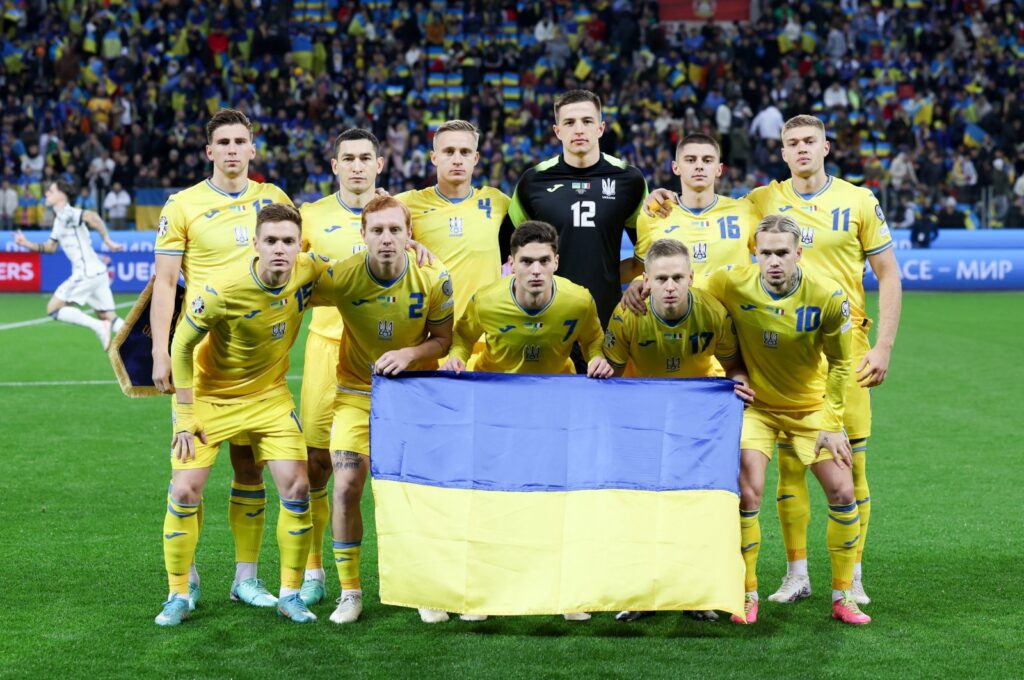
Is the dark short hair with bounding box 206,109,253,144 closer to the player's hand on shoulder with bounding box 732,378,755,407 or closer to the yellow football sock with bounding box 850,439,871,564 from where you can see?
the player's hand on shoulder with bounding box 732,378,755,407

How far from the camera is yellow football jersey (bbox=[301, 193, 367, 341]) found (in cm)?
659

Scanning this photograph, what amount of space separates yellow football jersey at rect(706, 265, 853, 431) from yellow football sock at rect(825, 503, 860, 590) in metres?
0.44

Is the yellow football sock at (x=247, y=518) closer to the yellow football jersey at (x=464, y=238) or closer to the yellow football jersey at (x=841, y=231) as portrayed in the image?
the yellow football jersey at (x=464, y=238)

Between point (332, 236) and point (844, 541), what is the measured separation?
2979mm

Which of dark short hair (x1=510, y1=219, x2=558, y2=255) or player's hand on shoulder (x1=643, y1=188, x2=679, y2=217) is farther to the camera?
player's hand on shoulder (x1=643, y1=188, x2=679, y2=217)

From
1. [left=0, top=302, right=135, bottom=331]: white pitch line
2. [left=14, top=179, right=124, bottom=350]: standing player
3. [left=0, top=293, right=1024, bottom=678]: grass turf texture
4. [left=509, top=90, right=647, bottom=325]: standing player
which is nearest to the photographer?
[left=0, top=293, right=1024, bottom=678]: grass turf texture

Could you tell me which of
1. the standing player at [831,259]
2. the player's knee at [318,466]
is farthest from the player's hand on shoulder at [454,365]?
the standing player at [831,259]

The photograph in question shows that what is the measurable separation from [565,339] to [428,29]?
25.4 m

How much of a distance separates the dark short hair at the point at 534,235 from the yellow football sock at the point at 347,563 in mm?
1604

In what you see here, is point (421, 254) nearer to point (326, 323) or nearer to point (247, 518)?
point (326, 323)

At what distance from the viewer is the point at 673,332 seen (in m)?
5.90

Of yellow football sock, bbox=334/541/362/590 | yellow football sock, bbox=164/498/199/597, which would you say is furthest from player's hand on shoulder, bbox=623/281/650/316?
yellow football sock, bbox=164/498/199/597

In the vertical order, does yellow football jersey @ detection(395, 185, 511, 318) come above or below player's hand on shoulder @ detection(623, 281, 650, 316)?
above

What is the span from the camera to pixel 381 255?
5.83 metres
